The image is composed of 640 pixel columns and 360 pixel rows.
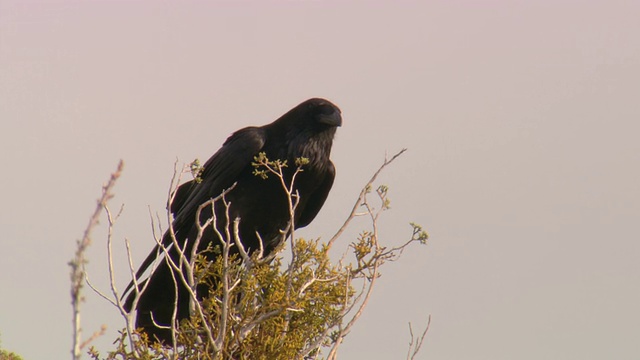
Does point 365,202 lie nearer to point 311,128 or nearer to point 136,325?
point 311,128

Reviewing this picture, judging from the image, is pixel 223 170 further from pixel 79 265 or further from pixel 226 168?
pixel 79 265

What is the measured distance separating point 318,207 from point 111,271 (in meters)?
4.41

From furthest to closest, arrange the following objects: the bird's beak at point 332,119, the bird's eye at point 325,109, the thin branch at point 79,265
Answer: the bird's eye at point 325,109, the bird's beak at point 332,119, the thin branch at point 79,265

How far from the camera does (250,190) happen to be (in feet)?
28.1

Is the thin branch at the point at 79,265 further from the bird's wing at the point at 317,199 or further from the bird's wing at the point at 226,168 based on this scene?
the bird's wing at the point at 317,199

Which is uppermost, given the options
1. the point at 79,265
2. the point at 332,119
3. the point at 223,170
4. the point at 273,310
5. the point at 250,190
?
the point at 332,119

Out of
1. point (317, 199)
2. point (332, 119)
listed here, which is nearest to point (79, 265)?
point (332, 119)

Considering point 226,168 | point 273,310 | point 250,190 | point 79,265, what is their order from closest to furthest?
1. point 79,265
2. point 273,310
3. point 250,190
4. point 226,168

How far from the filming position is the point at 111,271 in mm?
5355

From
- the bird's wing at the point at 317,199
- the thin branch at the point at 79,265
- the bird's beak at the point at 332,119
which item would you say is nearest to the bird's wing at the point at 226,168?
the bird's beak at the point at 332,119

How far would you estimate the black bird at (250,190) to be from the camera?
8.48 metres

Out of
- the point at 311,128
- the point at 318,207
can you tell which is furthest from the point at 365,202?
the point at 318,207

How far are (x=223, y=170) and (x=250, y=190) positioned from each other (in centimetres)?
42

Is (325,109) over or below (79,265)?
over
